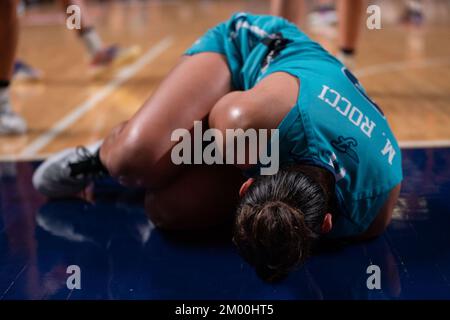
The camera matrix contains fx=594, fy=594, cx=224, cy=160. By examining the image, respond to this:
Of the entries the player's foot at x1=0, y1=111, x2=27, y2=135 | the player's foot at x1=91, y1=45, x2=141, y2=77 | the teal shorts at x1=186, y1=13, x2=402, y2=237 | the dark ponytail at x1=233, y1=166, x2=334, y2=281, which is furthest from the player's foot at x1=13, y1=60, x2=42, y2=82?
the dark ponytail at x1=233, y1=166, x2=334, y2=281

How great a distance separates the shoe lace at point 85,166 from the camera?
172 centimetres

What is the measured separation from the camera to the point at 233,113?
1.27m

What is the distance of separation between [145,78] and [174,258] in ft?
6.91

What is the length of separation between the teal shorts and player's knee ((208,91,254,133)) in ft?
0.25

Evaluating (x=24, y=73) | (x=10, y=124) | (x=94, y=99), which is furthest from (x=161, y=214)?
(x=24, y=73)

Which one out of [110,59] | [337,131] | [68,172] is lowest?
[110,59]

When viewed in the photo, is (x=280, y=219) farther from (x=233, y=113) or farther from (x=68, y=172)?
(x=68, y=172)

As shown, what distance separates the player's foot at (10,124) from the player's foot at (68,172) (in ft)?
2.44

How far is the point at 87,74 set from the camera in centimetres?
350

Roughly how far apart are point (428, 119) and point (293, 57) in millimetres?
1200

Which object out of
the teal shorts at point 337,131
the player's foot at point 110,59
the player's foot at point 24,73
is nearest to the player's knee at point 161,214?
the teal shorts at point 337,131

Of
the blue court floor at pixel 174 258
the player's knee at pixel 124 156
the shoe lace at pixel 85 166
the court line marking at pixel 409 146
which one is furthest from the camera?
the court line marking at pixel 409 146

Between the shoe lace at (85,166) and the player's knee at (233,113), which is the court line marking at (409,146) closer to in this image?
the shoe lace at (85,166)
